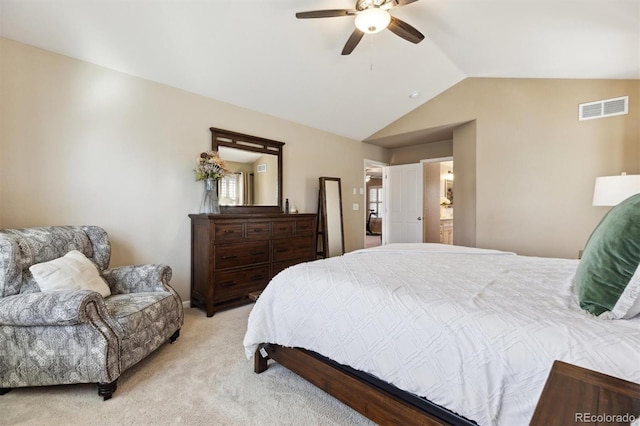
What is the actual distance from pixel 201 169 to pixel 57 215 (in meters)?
1.27

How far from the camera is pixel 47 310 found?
1572 millimetres

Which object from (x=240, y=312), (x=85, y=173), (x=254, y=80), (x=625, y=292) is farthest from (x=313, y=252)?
(x=625, y=292)

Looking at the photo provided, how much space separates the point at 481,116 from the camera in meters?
3.87

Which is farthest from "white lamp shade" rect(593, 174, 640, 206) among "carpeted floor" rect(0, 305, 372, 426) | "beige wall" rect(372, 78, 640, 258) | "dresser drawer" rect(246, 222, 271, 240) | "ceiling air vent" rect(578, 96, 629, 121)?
"dresser drawer" rect(246, 222, 271, 240)

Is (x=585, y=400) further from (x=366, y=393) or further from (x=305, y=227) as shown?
(x=305, y=227)

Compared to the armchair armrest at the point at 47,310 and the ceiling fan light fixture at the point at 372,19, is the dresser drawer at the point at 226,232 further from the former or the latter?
the ceiling fan light fixture at the point at 372,19

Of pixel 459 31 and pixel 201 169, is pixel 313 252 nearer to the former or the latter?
pixel 201 169

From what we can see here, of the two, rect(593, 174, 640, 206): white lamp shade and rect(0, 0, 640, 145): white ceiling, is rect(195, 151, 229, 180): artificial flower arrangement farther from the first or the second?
rect(593, 174, 640, 206): white lamp shade

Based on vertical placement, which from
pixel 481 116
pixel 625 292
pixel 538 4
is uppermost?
pixel 538 4

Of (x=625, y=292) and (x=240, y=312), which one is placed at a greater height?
(x=625, y=292)

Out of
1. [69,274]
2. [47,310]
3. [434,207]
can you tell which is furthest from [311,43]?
[434,207]

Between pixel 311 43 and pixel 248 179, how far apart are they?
1715 millimetres

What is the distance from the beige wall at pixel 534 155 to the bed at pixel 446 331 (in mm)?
1927

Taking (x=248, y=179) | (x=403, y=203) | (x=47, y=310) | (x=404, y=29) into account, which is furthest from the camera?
(x=403, y=203)
